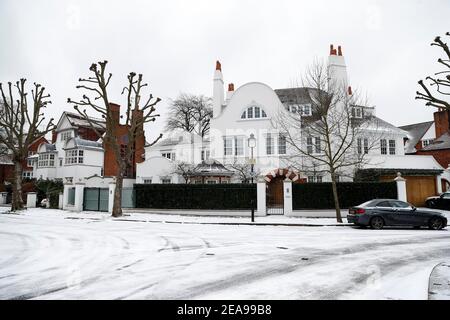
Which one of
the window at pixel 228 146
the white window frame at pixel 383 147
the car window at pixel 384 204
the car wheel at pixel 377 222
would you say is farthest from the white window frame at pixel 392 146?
the car wheel at pixel 377 222

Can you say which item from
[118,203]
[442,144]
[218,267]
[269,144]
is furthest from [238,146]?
[442,144]

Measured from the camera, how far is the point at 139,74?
22.8 meters

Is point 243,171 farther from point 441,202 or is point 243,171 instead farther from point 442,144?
point 442,144

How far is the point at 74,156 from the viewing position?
3984 cm

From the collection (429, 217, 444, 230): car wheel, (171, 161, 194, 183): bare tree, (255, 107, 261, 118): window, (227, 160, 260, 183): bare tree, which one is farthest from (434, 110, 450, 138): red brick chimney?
(171, 161, 194, 183): bare tree

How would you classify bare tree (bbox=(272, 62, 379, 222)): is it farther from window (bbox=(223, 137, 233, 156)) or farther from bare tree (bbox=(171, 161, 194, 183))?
bare tree (bbox=(171, 161, 194, 183))

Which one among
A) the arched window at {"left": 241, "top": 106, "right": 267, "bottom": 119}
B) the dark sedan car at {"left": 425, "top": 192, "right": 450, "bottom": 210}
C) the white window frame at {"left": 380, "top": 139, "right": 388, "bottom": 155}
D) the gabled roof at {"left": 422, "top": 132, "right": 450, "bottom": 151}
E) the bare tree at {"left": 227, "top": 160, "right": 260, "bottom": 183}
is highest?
the arched window at {"left": 241, "top": 106, "right": 267, "bottom": 119}

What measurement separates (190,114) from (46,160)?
74.1ft

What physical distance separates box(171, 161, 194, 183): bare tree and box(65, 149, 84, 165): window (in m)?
16.4

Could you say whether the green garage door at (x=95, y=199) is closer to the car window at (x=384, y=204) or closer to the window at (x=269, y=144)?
the window at (x=269, y=144)

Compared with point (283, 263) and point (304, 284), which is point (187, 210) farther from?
point (304, 284)

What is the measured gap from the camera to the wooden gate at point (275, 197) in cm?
2256

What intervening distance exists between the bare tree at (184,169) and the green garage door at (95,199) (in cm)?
680

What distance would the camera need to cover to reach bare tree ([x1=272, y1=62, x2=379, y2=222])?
770 inches
